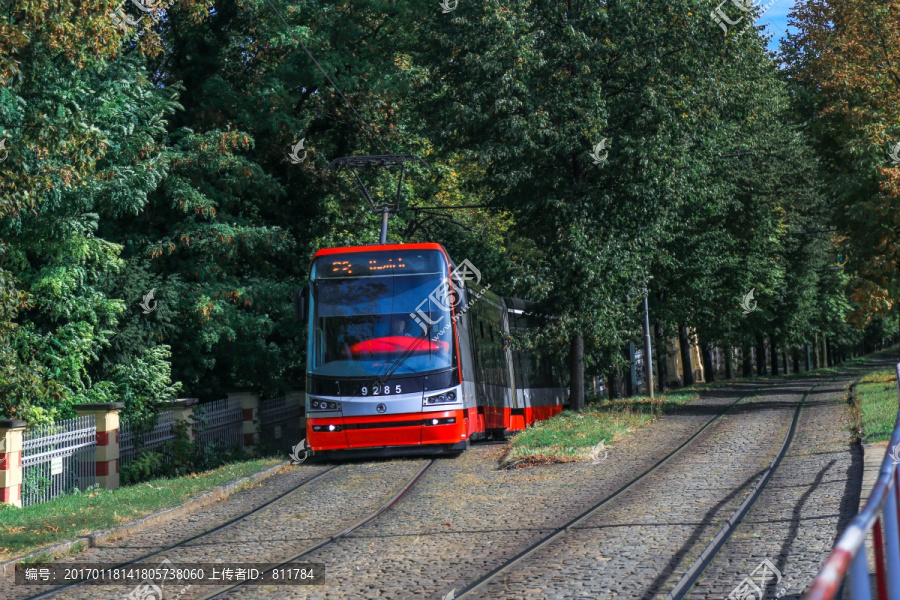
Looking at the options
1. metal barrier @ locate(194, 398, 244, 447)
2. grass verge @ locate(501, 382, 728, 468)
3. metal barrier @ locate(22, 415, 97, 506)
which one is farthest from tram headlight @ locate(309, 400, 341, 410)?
metal barrier @ locate(194, 398, 244, 447)

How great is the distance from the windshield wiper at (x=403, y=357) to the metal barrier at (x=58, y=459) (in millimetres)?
5148

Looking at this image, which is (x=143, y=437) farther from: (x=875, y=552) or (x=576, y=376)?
(x=875, y=552)

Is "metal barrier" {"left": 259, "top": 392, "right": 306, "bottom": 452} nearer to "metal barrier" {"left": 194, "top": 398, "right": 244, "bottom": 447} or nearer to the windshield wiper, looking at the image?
"metal barrier" {"left": 194, "top": 398, "right": 244, "bottom": 447}

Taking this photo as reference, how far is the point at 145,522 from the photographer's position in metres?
11.6

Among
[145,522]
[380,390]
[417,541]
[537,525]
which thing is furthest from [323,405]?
A: [417,541]

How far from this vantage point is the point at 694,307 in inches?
1459

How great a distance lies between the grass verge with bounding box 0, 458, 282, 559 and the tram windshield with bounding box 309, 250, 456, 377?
245 cm

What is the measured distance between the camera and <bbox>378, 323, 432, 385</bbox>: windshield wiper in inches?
631

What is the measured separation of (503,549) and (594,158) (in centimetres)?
1551

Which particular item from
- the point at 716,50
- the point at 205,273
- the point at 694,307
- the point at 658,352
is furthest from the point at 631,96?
the point at 658,352

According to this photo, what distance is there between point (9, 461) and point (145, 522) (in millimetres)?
3608

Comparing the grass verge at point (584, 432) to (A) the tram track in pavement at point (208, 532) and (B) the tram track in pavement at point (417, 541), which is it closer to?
(B) the tram track in pavement at point (417, 541)

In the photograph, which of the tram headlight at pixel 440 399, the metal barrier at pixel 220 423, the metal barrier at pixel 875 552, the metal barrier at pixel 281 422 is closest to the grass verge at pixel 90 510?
the tram headlight at pixel 440 399

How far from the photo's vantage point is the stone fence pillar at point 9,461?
45.5 ft
